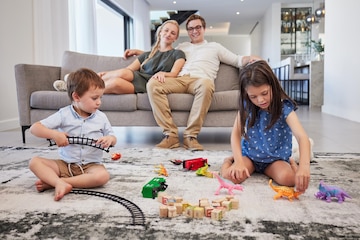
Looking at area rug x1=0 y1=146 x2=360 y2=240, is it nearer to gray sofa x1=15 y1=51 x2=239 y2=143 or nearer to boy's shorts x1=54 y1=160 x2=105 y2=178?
boy's shorts x1=54 y1=160 x2=105 y2=178

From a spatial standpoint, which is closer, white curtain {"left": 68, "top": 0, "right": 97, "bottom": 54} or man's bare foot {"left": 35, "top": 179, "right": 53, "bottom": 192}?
man's bare foot {"left": 35, "top": 179, "right": 53, "bottom": 192}

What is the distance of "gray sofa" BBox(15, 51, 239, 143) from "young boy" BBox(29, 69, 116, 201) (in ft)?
4.02

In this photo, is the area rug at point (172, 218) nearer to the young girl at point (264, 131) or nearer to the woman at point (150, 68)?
the young girl at point (264, 131)

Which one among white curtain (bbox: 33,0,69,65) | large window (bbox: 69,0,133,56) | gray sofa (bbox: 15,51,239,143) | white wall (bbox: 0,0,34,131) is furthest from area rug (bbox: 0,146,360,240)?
large window (bbox: 69,0,133,56)

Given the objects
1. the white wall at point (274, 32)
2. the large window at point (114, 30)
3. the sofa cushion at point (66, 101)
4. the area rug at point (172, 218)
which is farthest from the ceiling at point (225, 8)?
the area rug at point (172, 218)

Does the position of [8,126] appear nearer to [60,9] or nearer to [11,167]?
[60,9]

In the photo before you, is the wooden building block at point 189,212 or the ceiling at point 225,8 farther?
the ceiling at point 225,8

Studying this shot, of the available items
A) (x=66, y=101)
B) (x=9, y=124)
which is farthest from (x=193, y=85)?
(x=9, y=124)

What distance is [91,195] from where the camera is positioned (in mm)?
1362

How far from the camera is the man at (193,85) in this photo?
2.60 m

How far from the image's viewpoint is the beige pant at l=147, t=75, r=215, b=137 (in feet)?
8.54

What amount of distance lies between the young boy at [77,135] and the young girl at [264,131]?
21.0 inches

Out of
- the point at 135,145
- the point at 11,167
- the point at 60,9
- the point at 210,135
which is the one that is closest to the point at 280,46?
the point at 60,9

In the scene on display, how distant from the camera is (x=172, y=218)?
110cm
